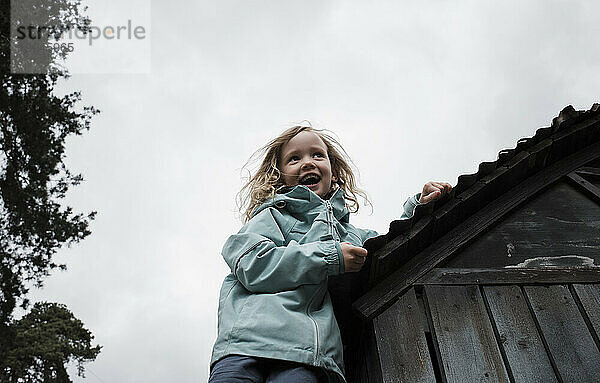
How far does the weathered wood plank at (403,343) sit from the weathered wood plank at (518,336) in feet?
1.19

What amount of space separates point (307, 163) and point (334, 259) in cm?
102

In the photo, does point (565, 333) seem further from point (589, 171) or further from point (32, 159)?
point (32, 159)

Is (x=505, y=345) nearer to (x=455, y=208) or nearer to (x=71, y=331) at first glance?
(x=455, y=208)

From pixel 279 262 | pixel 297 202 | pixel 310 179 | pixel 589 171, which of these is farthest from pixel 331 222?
pixel 589 171

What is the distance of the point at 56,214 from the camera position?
10875 millimetres

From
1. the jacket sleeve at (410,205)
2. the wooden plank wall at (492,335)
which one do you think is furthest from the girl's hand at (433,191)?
the wooden plank wall at (492,335)

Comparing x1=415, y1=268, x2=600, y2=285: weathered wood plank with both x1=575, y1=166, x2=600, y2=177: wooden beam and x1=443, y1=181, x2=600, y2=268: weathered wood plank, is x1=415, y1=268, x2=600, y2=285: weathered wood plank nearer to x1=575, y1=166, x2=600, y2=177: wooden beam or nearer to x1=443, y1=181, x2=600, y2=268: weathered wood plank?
x1=443, y1=181, x2=600, y2=268: weathered wood plank

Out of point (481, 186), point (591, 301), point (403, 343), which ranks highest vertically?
point (481, 186)

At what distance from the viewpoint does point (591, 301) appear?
8.18 feet

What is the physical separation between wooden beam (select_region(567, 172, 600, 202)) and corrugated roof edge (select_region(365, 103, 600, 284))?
166 millimetres

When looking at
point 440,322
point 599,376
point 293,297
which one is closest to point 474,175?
point 440,322

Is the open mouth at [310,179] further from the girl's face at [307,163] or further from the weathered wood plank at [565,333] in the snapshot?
the weathered wood plank at [565,333]

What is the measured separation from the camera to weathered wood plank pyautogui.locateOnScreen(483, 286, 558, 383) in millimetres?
2178

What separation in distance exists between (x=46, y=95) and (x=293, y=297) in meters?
10.6
